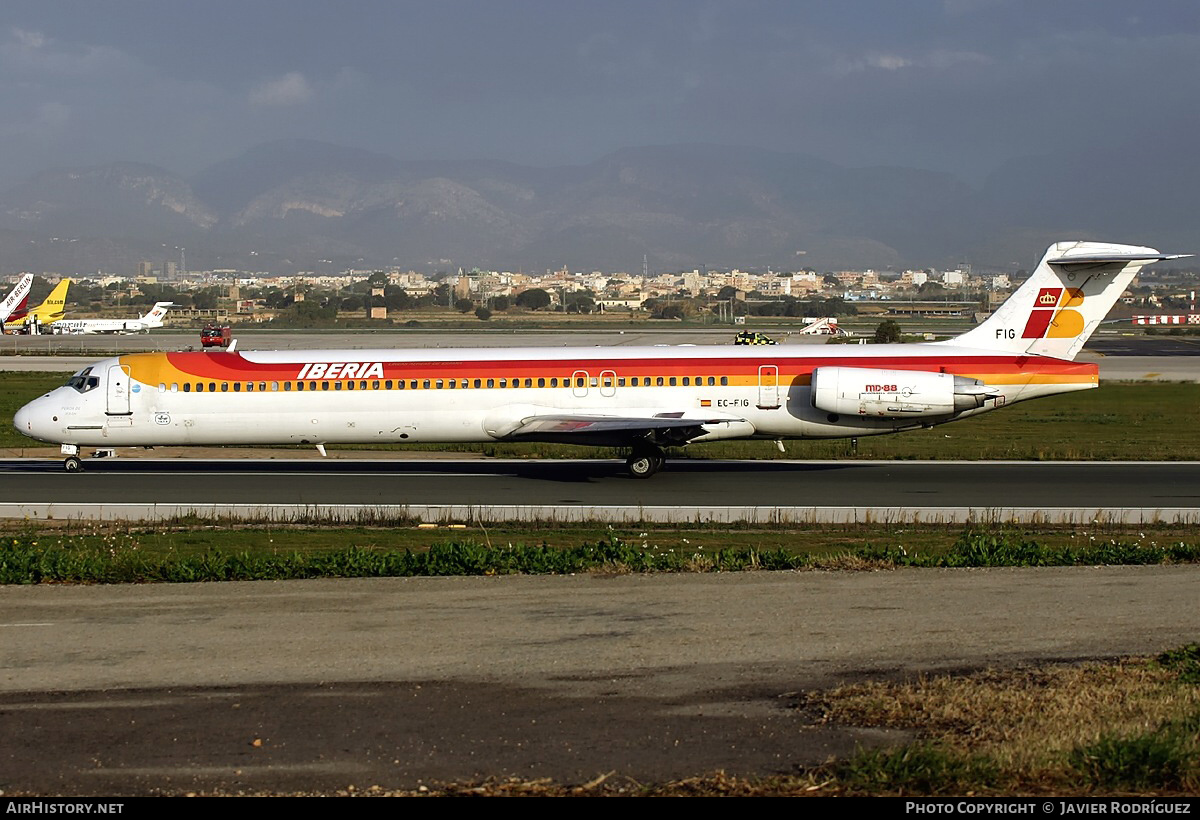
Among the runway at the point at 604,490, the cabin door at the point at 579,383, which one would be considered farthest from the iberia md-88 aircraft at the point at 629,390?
the runway at the point at 604,490

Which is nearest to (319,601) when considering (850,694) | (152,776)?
(152,776)

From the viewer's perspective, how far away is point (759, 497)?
26703 millimetres

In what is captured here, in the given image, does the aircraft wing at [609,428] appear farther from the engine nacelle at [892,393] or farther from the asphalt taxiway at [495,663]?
the asphalt taxiway at [495,663]

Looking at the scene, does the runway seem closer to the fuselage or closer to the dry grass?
the fuselage

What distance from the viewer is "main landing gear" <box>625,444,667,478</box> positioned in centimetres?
2984

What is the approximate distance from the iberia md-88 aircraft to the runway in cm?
119

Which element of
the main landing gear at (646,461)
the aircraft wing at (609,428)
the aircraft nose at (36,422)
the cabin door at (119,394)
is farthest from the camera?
the aircraft nose at (36,422)

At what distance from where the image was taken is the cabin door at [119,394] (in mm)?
30172

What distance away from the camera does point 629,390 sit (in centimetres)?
2961

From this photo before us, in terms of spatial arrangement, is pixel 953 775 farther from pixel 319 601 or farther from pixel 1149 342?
pixel 1149 342

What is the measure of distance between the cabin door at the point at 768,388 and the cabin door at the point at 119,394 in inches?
597

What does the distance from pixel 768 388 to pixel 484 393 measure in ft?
22.0

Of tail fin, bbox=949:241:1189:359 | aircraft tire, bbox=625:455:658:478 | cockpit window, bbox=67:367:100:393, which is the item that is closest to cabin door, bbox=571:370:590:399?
aircraft tire, bbox=625:455:658:478
